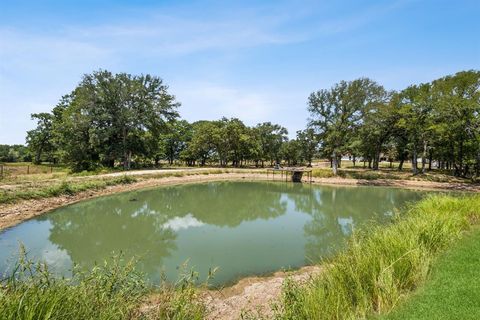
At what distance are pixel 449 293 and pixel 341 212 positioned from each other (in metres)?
16.3

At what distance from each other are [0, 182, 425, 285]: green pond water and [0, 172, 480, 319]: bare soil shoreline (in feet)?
2.53

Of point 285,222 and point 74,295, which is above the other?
point 74,295

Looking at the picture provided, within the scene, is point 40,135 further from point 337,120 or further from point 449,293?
point 449,293

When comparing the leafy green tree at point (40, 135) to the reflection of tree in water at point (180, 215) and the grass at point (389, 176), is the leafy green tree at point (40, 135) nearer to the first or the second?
the reflection of tree in water at point (180, 215)

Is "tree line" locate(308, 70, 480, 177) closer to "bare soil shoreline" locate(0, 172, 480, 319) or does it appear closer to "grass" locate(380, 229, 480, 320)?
"bare soil shoreline" locate(0, 172, 480, 319)

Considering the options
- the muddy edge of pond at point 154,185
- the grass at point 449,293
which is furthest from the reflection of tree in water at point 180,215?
the grass at point 449,293

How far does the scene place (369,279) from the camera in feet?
18.8

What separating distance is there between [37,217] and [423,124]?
134 ft

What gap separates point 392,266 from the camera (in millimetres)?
5762

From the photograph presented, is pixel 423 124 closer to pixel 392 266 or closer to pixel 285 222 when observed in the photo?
pixel 285 222

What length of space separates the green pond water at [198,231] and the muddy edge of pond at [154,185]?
2.97 feet

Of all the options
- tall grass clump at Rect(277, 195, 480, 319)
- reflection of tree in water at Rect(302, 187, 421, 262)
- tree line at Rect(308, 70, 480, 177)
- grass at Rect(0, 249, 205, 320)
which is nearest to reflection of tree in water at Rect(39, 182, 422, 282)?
reflection of tree in water at Rect(302, 187, 421, 262)

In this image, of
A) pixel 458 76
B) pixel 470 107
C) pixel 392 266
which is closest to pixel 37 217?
pixel 392 266

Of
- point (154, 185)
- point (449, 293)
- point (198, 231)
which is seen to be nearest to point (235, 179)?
Answer: point (154, 185)
